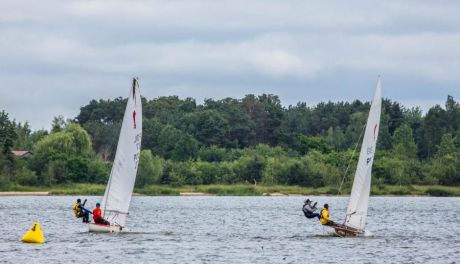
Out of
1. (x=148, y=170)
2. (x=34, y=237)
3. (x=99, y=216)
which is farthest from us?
(x=148, y=170)

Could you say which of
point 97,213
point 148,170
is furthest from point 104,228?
point 148,170

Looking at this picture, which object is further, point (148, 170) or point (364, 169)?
point (148, 170)

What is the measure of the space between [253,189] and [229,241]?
80349 mm

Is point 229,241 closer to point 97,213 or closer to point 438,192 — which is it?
point 97,213

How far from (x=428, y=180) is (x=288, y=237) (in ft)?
282

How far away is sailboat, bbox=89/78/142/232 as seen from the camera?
5778 centimetres

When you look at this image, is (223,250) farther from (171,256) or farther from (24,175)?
(24,175)

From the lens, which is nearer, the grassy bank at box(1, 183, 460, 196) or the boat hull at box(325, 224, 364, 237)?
the boat hull at box(325, 224, 364, 237)

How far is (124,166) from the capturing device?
58.7 meters

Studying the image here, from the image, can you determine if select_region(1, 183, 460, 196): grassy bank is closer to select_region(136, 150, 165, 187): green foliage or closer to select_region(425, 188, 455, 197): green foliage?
select_region(425, 188, 455, 197): green foliage

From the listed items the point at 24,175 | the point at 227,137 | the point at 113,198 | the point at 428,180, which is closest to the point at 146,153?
the point at 24,175

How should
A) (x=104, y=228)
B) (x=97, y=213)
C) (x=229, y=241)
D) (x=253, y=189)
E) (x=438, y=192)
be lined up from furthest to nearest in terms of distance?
(x=438, y=192) < (x=253, y=189) < (x=229, y=241) < (x=104, y=228) < (x=97, y=213)

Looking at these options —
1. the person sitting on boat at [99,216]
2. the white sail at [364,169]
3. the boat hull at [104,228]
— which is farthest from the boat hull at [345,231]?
the person sitting on boat at [99,216]

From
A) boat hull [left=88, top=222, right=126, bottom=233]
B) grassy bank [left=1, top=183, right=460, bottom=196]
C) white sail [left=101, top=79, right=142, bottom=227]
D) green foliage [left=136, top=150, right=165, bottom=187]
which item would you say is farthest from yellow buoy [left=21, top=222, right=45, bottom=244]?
grassy bank [left=1, top=183, right=460, bottom=196]
